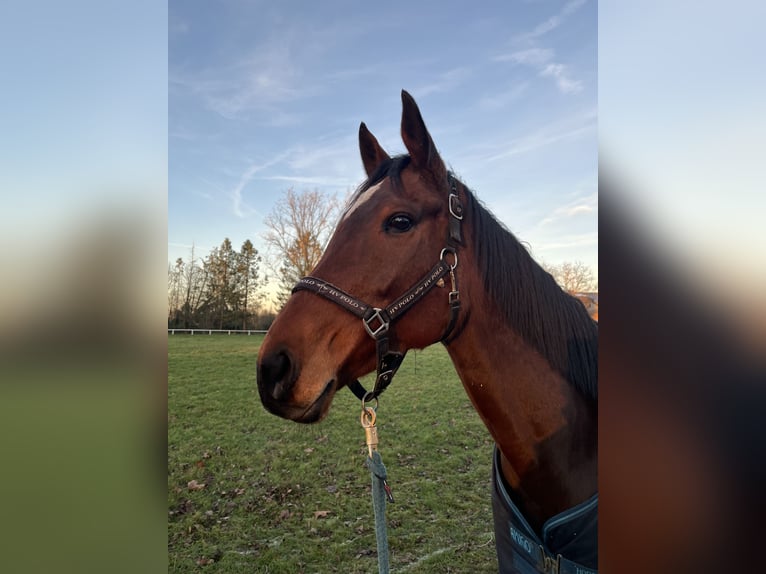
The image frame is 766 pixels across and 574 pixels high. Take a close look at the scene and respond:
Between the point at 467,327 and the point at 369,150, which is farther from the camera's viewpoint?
the point at 369,150

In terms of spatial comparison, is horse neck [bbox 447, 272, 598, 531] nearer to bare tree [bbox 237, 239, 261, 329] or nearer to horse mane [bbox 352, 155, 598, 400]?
horse mane [bbox 352, 155, 598, 400]

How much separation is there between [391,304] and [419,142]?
25.9 inches

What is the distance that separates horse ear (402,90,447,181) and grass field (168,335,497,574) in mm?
2110

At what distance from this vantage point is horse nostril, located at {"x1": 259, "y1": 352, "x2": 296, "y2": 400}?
4.38 ft

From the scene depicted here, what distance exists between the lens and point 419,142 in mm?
1563

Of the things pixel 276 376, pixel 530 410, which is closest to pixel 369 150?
pixel 276 376

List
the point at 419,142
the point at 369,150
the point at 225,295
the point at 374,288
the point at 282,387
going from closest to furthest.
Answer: the point at 282,387
the point at 374,288
the point at 419,142
the point at 369,150
the point at 225,295

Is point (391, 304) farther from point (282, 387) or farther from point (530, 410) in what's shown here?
point (530, 410)

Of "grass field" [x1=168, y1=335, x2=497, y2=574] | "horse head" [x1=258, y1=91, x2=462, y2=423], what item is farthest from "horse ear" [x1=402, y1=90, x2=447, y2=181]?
"grass field" [x1=168, y1=335, x2=497, y2=574]
